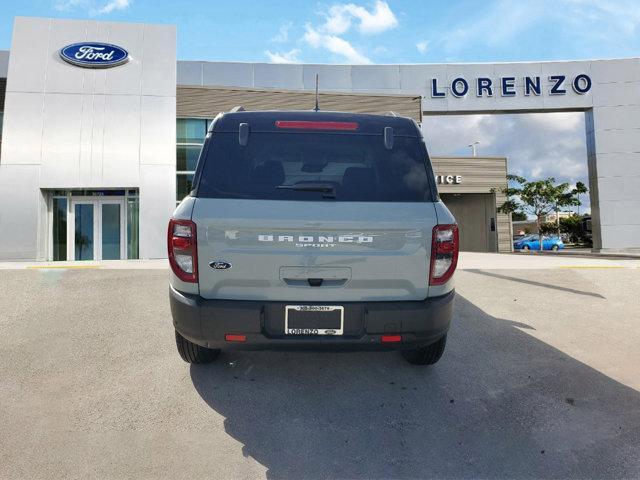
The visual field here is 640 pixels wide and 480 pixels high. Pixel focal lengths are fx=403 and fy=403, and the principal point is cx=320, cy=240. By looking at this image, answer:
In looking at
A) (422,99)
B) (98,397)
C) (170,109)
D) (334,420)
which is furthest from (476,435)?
(422,99)

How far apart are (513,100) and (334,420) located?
23.3 m

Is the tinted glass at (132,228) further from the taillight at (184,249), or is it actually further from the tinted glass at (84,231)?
the taillight at (184,249)

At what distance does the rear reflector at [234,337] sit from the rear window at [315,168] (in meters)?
0.89

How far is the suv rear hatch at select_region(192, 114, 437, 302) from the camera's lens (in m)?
2.56

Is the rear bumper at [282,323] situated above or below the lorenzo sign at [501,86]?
below

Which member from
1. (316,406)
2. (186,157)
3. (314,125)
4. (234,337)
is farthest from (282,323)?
(186,157)

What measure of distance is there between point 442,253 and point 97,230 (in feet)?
50.2

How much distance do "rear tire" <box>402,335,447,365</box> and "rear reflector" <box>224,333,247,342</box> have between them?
1.64 meters

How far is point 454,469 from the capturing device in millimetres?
2438

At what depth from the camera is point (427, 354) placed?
138 inches

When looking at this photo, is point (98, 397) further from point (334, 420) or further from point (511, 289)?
point (511, 289)

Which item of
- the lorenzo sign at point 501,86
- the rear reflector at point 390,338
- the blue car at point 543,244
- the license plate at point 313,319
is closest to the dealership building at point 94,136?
the lorenzo sign at point 501,86

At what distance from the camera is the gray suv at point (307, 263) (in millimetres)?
2561

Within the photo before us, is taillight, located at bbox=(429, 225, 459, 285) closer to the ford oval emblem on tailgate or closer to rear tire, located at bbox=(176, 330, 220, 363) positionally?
the ford oval emblem on tailgate
